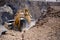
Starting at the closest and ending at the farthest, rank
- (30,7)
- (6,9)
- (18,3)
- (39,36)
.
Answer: (39,36) < (30,7) < (18,3) < (6,9)

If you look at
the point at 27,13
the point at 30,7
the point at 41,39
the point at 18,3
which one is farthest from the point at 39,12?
the point at 41,39

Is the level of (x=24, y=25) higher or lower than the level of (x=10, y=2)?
lower

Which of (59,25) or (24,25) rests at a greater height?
(59,25)

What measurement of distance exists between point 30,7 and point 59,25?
214 centimetres

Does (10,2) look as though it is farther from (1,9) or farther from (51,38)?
(51,38)

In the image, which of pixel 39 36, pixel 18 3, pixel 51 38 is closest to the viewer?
pixel 51 38

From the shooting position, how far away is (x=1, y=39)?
5.50 feet

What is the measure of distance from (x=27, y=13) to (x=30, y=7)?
462mm

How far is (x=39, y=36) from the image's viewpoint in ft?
4.81

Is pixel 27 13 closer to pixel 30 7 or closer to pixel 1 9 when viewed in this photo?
pixel 30 7

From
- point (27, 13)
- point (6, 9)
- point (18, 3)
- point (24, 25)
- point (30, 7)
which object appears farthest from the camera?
point (6, 9)

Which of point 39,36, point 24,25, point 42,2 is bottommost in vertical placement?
point 24,25

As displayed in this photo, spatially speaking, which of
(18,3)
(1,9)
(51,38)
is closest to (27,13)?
(18,3)

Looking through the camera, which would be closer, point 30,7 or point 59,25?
point 59,25
